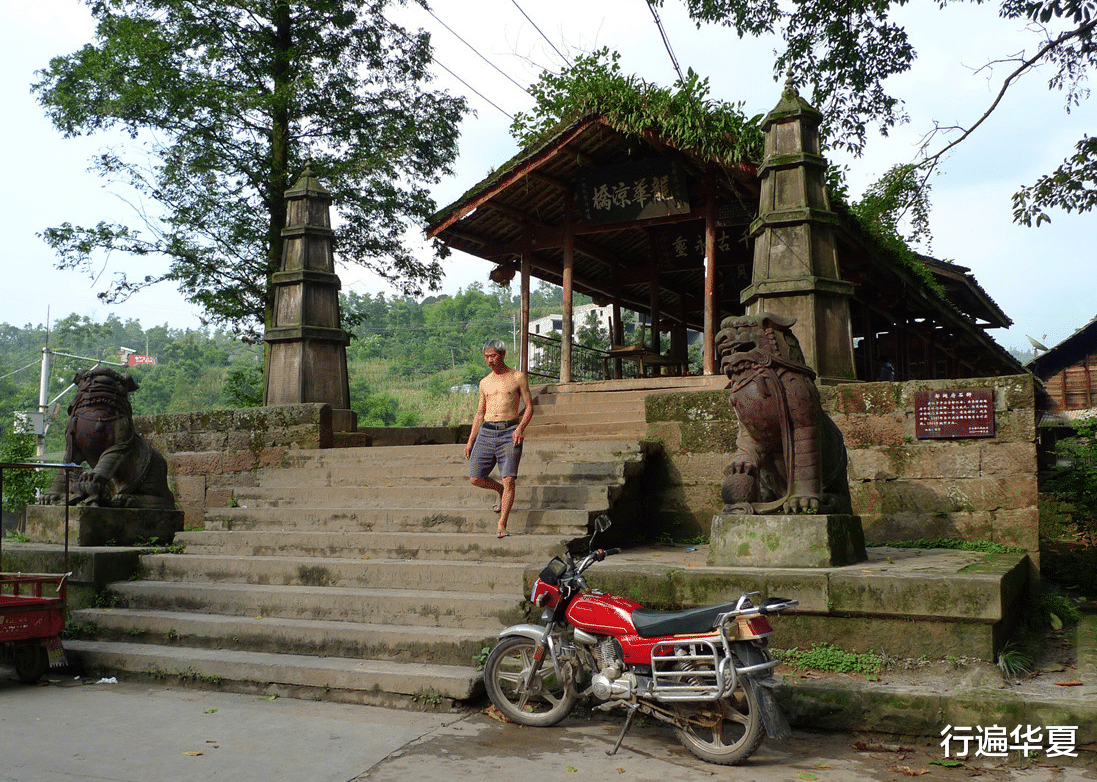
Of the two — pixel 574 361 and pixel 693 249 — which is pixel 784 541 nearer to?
pixel 693 249

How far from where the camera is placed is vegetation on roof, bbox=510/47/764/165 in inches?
440

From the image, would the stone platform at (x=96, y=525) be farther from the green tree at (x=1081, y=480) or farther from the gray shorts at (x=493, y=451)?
the green tree at (x=1081, y=480)

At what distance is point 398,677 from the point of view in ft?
16.3

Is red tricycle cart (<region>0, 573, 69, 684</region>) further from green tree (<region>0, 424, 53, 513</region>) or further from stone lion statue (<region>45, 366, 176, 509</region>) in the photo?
green tree (<region>0, 424, 53, 513</region>)

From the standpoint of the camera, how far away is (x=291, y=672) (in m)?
5.25

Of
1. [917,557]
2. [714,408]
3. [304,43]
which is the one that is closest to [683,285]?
[304,43]

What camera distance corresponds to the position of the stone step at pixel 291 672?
16.2 ft

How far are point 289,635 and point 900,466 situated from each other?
4831 millimetres

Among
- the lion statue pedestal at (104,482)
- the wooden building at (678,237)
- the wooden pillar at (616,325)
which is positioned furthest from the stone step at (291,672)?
the wooden pillar at (616,325)

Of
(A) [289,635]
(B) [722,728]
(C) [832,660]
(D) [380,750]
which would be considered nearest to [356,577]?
(A) [289,635]

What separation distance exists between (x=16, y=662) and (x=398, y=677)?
8.61 feet

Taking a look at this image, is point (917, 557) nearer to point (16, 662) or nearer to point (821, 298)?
point (821, 298)

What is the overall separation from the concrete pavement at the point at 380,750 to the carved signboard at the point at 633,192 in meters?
9.62

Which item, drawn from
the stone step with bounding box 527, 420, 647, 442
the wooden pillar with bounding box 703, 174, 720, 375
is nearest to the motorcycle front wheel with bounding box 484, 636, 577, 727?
the stone step with bounding box 527, 420, 647, 442
